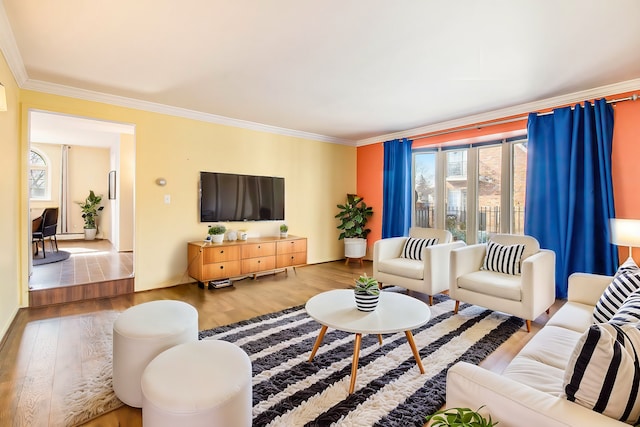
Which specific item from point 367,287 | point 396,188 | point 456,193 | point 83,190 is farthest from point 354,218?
point 83,190

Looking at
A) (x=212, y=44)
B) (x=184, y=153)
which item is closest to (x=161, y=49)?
(x=212, y=44)

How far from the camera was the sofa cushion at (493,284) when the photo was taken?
2.85 m

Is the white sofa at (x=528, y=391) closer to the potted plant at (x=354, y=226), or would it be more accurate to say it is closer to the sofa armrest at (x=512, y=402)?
the sofa armrest at (x=512, y=402)

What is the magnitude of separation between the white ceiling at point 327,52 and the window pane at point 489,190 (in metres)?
0.66

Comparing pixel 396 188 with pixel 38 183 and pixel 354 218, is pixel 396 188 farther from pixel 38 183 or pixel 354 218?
pixel 38 183

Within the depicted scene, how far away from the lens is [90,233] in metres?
7.53

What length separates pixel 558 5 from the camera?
1975mm

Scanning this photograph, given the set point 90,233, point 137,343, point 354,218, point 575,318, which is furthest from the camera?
point 90,233

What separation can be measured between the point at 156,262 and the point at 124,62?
2425 millimetres

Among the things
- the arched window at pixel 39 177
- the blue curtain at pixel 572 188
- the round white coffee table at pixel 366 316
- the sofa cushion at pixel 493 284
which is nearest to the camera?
the round white coffee table at pixel 366 316

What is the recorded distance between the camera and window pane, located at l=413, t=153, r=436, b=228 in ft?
17.2

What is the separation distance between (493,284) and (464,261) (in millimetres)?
406

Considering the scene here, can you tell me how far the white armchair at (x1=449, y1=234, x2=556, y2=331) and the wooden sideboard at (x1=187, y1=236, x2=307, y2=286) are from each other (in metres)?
2.45

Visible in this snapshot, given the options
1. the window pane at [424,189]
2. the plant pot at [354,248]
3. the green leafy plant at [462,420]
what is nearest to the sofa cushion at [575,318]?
the green leafy plant at [462,420]
